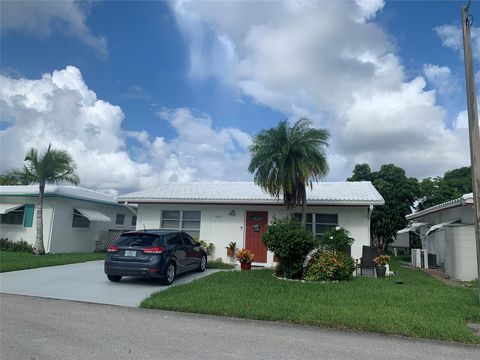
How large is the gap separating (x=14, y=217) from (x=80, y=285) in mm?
12274

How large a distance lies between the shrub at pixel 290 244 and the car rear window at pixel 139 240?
3.27m

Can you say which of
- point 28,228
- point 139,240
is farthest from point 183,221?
point 28,228

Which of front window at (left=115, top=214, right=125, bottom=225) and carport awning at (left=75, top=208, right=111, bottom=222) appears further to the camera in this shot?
front window at (left=115, top=214, right=125, bottom=225)

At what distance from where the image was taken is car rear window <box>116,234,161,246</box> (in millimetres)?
9898

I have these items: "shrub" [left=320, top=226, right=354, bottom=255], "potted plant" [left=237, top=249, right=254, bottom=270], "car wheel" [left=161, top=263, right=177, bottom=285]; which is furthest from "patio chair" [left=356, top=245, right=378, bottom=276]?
"car wheel" [left=161, top=263, right=177, bottom=285]

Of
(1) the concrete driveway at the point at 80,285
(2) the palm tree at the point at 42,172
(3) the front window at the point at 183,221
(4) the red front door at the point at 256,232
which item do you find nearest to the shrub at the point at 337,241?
(4) the red front door at the point at 256,232

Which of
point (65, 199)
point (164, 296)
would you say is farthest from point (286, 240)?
point (65, 199)

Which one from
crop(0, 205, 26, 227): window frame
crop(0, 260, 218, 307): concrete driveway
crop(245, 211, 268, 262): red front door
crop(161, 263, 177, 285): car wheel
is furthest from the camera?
crop(0, 205, 26, 227): window frame

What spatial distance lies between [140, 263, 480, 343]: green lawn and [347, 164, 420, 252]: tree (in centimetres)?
→ 1517

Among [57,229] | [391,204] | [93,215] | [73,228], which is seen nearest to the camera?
[57,229]

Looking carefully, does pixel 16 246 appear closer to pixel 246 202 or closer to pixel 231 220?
pixel 231 220

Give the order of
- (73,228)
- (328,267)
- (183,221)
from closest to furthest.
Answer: (328,267) → (183,221) → (73,228)

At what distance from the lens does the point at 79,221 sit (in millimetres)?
20000

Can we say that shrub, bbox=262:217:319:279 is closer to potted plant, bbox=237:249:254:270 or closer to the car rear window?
potted plant, bbox=237:249:254:270
